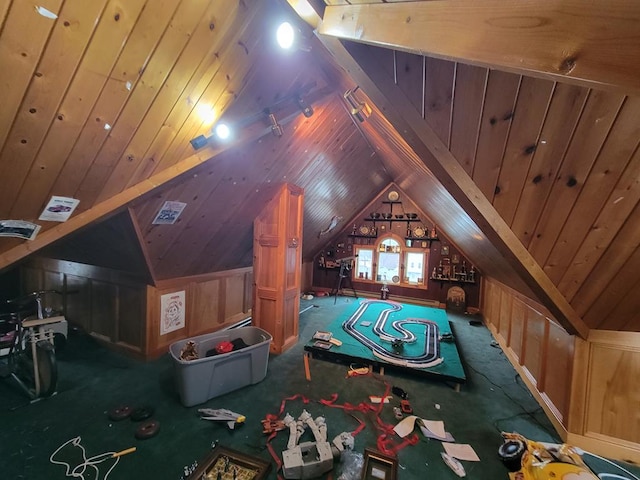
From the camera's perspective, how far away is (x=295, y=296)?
3.94 m

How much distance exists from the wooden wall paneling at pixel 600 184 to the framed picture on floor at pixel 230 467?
8.03 feet

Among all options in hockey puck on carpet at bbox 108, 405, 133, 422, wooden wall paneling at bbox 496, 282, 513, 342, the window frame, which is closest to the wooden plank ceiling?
hockey puck on carpet at bbox 108, 405, 133, 422

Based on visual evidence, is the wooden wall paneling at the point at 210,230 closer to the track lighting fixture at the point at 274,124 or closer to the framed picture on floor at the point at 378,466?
the track lighting fixture at the point at 274,124

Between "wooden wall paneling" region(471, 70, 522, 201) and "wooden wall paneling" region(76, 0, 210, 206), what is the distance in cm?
147

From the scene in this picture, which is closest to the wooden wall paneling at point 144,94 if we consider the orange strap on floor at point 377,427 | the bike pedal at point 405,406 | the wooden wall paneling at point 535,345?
the orange strap on floor at point 377,427

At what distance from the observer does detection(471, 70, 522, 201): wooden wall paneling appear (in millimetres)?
1116

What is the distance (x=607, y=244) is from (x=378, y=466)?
2.10 meters

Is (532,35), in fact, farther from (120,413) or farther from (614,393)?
(120,413)

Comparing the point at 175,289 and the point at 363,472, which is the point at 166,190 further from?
the point at 363,472

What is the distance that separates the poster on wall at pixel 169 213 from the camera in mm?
2438

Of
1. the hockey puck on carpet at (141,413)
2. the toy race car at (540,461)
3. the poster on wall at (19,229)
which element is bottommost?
the hockey puck on carpet at (141,413)

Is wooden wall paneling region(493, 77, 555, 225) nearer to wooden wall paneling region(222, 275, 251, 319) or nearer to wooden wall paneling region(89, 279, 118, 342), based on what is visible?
wooden wall paneling region(222, 275, 251, 319)

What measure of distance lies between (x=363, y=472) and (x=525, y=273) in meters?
1.81

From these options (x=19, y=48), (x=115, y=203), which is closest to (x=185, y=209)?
(x=115, y=203)
